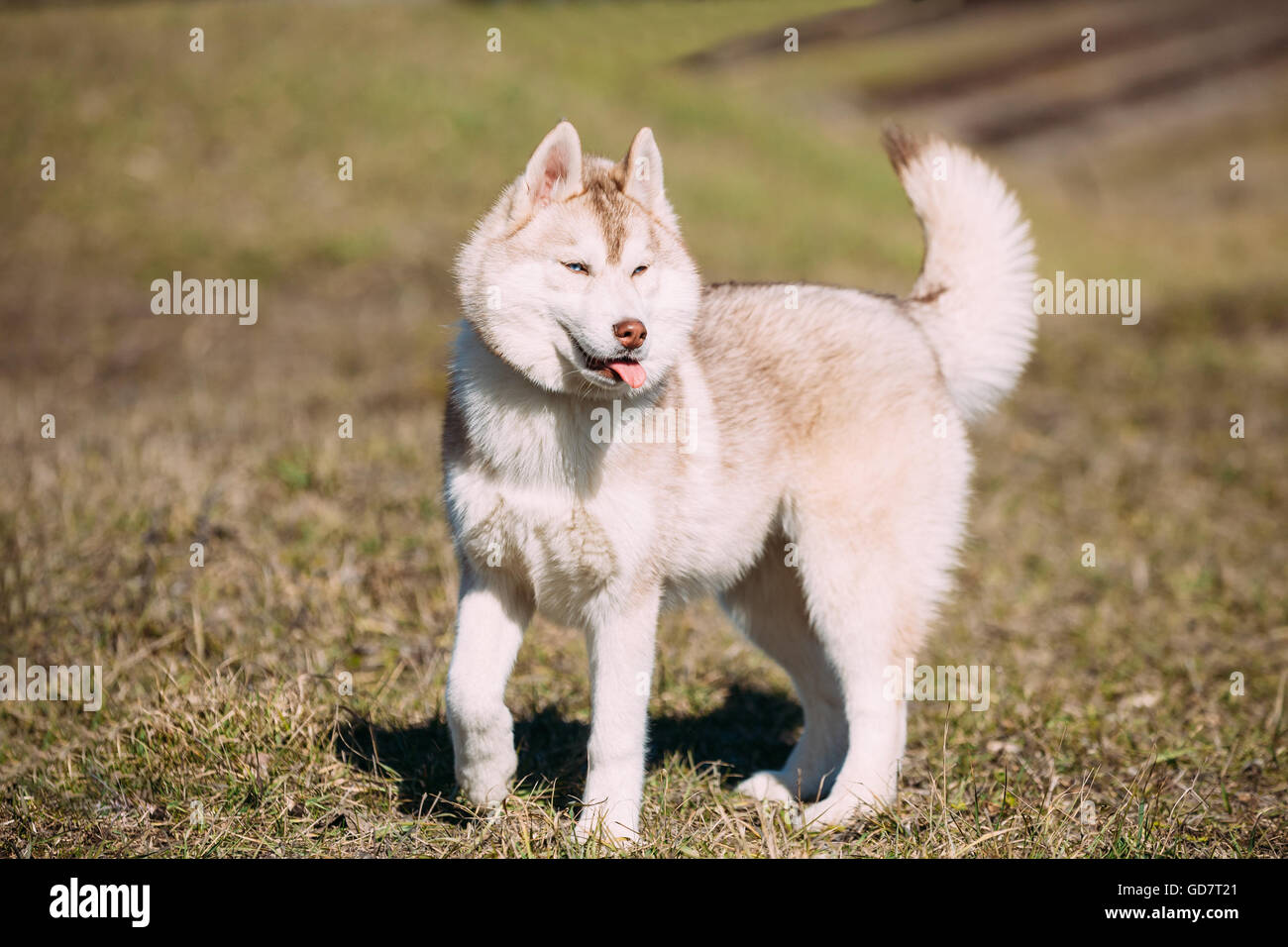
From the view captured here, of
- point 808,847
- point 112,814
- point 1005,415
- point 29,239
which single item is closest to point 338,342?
point 29,239

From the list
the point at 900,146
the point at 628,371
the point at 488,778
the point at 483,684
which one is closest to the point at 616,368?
the point at 628,371

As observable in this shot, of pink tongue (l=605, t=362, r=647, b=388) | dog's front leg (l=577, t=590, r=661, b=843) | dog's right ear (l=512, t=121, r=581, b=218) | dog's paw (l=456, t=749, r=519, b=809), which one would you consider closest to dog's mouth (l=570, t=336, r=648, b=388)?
pink tongue (l=605, t=362, r=647, b=388)

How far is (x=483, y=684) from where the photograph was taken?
9.88ft

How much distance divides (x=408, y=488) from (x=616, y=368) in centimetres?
343

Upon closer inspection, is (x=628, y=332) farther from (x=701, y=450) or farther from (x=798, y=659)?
(x=798, y=659)

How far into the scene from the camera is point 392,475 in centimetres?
626

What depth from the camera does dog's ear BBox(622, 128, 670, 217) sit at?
119 inches

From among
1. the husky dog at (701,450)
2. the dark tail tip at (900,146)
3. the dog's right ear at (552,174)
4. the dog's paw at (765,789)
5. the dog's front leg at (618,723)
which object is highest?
the dark tail tip at (900,146)

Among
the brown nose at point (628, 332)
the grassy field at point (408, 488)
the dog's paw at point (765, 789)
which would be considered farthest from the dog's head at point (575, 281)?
the dog's paw at point (765, 789)

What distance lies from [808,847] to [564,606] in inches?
34.7

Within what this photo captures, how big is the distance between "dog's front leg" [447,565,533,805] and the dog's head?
63cm

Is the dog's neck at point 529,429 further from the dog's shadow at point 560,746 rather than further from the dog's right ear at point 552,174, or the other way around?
the dog's shadow at point 560,746

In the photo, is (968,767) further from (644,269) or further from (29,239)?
(29,239)

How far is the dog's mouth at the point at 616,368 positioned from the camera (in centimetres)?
282
